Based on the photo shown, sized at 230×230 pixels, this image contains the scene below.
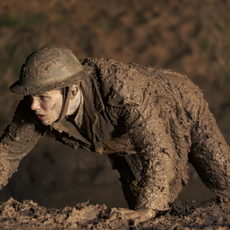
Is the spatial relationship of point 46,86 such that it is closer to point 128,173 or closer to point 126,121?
point 126,121

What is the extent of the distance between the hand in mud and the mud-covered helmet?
56 centimetres

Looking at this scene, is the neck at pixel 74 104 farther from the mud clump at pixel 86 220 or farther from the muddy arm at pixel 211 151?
the muddy arm at pixel 211 151

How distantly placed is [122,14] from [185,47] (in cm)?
65

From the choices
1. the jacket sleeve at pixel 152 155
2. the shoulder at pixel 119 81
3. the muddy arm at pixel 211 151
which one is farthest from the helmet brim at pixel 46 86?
the muddy arm at pixel 211 151

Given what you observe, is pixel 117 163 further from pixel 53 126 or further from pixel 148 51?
pixel 148 51

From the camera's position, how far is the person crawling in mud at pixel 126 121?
6.25 feet

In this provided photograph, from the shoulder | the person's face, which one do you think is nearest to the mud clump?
the person's face

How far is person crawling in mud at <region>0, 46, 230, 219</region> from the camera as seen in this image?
6.25 ft

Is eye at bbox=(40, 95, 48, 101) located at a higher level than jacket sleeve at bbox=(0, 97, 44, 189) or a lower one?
higher

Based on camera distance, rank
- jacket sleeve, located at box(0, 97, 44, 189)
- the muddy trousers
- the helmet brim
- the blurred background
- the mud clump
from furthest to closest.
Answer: the blurred background → the muddy trousers → jacket sleeve, located at box(0, 97, 44, 189) → the helmet brim → the mud clump

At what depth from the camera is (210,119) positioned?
2455 millimetres

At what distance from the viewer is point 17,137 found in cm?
232

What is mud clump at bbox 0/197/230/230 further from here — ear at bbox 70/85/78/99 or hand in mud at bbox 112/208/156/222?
ear at bbox 70/85/78/99

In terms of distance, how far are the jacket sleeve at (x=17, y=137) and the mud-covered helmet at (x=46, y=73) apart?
372 mm
